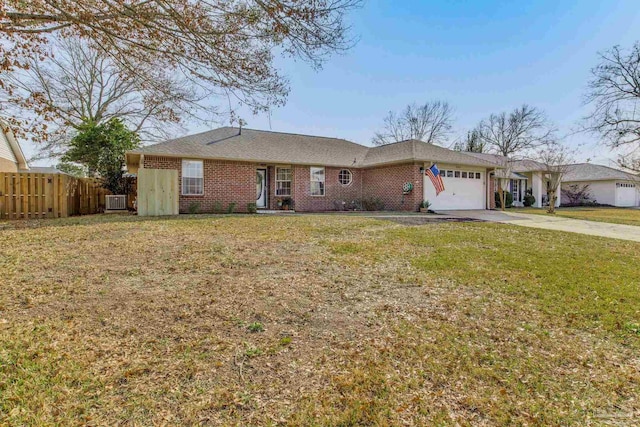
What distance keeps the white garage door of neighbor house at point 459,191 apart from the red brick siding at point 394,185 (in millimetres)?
715

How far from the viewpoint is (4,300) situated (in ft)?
12.5

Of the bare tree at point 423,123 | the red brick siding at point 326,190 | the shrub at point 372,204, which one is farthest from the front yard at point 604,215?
the bare tree at point 423,123

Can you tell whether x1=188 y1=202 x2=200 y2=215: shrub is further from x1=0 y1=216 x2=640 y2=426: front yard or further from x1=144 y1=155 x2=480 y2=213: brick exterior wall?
x1=0 y1=216 x2=640 y2=426: front yard

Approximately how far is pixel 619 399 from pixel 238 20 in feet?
18.9

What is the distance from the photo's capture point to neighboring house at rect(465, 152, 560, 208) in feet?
91.6

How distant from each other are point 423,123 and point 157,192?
34.0m

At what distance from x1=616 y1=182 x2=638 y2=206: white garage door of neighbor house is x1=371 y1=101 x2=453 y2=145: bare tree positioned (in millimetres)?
16732

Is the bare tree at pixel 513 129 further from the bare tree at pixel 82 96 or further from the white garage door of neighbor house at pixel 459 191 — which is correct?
the bare tree at pixel 82 96

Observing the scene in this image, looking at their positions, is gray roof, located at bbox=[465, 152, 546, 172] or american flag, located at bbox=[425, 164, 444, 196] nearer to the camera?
american flag, located at bbox=[425, 164, 444, 196]

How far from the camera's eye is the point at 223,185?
1595 cm

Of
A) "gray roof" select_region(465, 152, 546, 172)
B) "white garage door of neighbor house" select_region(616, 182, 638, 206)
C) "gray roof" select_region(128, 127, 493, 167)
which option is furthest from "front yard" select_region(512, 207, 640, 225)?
"white garage door of neighbor house" select_region(616, 182, 638, 206)

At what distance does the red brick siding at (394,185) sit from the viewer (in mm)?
17203

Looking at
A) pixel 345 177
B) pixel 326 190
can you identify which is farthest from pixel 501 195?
pixel 326 190

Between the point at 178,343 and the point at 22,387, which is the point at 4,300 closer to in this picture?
the point at 22,387
